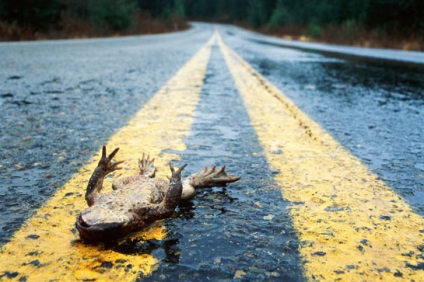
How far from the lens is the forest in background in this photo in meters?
18.7

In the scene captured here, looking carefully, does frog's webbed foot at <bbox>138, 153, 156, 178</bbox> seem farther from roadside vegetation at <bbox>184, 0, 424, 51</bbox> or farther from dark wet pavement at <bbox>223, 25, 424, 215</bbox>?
roadside vegetation at <bbox>184, 0, 424, 51</bbox>

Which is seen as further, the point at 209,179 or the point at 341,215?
the point at 209,179

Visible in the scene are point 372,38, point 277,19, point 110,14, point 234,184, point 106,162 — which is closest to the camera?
point 106,162

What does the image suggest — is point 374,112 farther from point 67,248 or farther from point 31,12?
point 31,12

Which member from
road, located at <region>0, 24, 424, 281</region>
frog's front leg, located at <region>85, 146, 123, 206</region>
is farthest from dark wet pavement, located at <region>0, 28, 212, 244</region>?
frog's front leg, located at <region>85, 146, 123, 206</region>

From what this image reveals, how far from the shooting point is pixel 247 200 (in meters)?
1.78

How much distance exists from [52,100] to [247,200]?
10.4 feet

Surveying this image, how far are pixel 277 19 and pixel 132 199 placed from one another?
175 feet

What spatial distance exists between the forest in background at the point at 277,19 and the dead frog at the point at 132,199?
16450mm

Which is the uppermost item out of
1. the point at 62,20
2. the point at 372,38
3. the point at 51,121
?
the point at 62,20

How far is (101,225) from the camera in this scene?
1.35 metres

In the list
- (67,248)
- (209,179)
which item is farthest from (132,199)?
(209,179)

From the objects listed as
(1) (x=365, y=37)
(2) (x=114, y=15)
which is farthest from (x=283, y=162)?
(2) (x=114, y=15)

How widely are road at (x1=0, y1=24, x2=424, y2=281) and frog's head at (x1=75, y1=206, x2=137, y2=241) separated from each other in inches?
1.7
